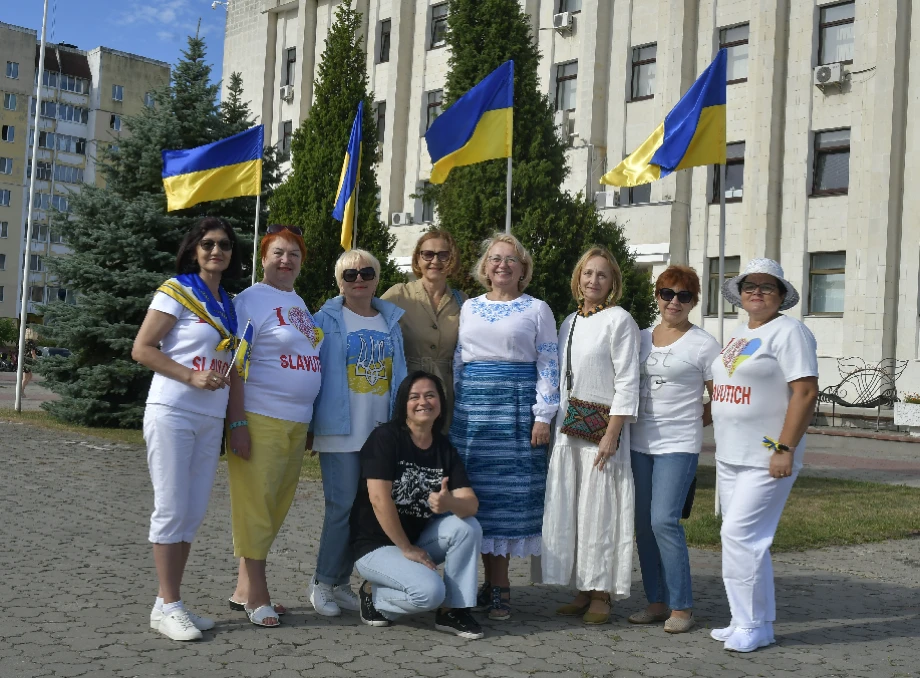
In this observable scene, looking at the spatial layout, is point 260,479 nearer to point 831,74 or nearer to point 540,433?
point 540,433

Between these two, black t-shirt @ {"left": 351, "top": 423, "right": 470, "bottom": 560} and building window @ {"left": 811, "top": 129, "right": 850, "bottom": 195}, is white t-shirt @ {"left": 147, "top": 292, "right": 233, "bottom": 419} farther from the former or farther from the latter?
building window @ {"left": 811, "top": 129, "right": 850, "bottom": 195}

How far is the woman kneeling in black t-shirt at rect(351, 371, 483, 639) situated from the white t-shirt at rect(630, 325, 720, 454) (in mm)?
1103

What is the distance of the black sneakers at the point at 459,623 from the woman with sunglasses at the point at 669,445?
1.02 m

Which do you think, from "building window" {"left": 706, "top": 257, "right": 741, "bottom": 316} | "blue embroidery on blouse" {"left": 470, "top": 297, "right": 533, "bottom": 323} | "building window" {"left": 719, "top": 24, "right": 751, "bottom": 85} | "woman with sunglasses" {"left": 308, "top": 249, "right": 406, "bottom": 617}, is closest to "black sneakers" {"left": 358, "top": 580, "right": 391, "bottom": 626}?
"woman with sunglasses" {"left": 308, "top": 249, "right": 406, "bottom": 617}

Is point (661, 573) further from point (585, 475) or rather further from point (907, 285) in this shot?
point (907, 285)

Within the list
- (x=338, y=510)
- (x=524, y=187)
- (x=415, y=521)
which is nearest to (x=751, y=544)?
(x=415, y=521)

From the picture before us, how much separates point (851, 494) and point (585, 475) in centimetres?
767

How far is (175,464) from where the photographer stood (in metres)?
5.38

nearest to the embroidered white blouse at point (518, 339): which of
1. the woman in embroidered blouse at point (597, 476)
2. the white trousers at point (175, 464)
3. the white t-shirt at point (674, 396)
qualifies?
the woman in embroidered blouse at point (597, 476)

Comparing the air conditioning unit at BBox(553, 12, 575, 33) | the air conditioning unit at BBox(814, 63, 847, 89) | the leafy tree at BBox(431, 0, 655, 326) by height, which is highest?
the air conditioning unit at BBox(553, 12, 575, 33)

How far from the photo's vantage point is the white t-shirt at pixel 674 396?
19.8ft

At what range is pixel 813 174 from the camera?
27.4 m

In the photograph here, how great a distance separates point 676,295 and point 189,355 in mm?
2807

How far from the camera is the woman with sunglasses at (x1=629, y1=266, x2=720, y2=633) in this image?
19.6ft
